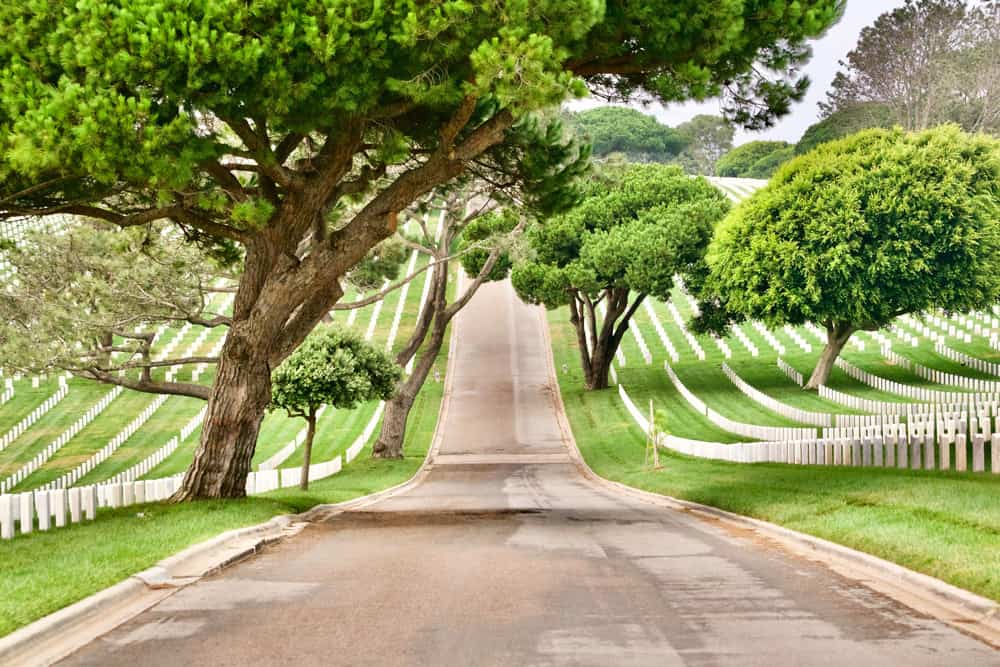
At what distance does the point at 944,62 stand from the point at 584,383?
39015 mm

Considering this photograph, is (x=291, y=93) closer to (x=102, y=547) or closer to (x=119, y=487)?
(x=102, y=547)

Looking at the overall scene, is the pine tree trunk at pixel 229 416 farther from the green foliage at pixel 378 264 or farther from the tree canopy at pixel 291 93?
the green foliage at pixel 378 264

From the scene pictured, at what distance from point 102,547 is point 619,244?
44.3m

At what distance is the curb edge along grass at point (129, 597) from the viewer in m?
7.54

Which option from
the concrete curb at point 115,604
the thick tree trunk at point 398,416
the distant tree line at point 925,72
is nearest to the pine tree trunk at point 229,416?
the concrete curb at point 115,604

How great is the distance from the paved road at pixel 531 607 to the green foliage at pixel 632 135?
17332 centimetres

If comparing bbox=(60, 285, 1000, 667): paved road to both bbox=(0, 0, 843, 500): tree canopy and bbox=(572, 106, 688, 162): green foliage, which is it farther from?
bbox=(572, 106, 688, 162): green foliage

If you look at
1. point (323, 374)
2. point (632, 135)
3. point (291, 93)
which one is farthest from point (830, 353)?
point (632, 135)

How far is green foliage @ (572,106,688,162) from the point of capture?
7372 inches

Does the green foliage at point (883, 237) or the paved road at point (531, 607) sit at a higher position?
the green foliage at point (883, 237)

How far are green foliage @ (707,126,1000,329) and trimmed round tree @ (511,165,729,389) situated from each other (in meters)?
4.34

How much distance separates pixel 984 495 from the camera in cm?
1473

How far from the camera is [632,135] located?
186m

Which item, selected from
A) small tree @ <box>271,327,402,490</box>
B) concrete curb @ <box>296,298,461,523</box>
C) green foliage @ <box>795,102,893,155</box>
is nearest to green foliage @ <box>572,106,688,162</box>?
green foliage @ <box>795,102,893,155</box>
